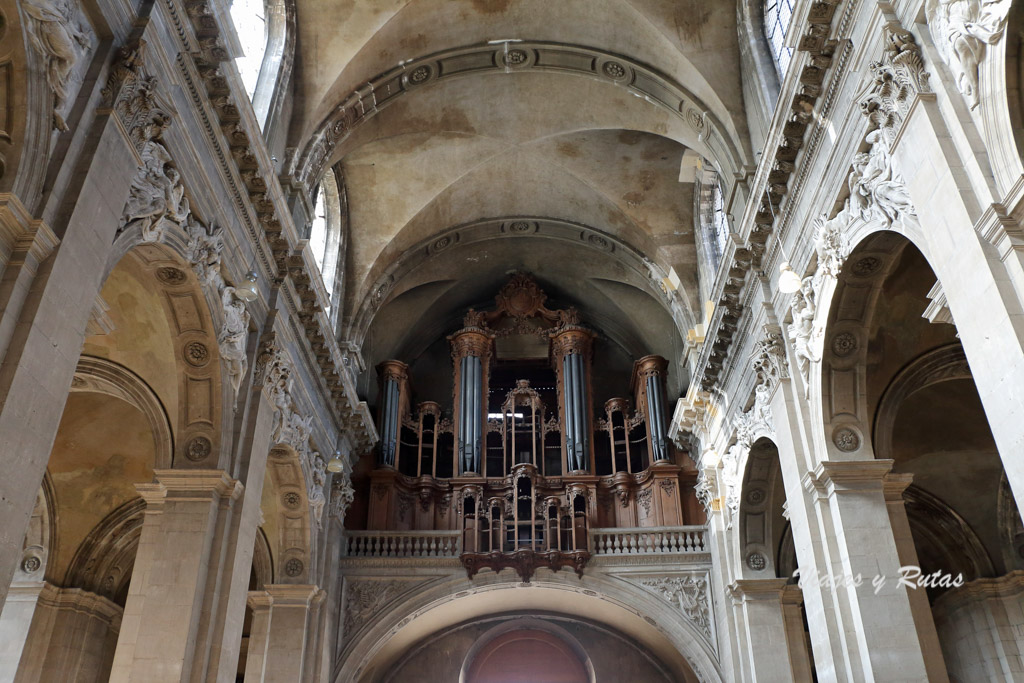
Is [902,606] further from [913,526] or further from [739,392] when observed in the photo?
[913,526]

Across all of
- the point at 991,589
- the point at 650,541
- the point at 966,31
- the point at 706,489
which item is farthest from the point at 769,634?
the point at 966,31

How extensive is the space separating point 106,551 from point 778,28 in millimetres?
13535

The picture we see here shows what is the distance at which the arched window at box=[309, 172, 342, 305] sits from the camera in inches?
647

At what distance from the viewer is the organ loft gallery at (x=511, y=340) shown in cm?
722

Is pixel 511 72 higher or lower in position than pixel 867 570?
Answer: higher

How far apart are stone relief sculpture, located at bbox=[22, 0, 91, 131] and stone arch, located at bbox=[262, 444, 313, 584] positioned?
7968mm

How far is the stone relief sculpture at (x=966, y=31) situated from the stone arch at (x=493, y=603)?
11047 mm

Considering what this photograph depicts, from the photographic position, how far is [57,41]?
6.93 metres

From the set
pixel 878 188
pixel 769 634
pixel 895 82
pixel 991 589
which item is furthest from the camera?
pixel 991 589

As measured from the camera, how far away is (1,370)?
20.4ft

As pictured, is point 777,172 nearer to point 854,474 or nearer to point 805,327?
point 805,327

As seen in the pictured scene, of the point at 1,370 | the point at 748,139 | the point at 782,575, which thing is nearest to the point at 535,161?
the point at 748,139

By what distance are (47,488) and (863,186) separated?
12861mm

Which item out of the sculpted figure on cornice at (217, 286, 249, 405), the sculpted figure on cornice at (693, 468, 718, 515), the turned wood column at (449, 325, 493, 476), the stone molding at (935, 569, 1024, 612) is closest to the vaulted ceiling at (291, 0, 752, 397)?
the turned wood column at (449, 325, 493, 476)
